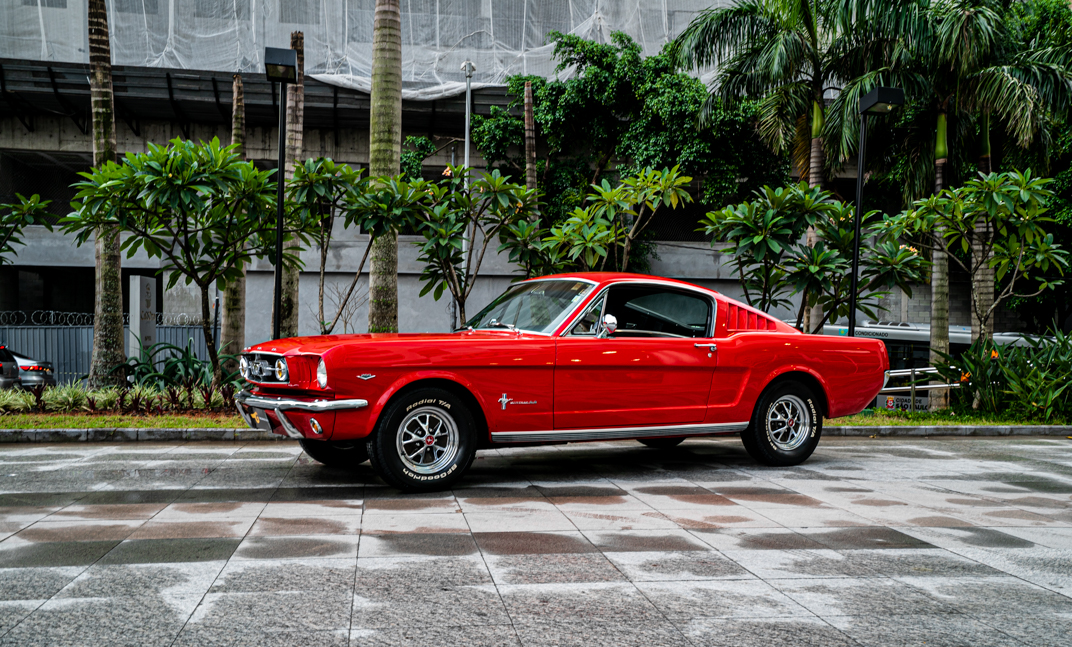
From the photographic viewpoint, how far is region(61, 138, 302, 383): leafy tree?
1011cm

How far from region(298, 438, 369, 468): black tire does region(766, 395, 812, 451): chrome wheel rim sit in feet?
12.6

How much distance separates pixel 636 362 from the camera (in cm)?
721

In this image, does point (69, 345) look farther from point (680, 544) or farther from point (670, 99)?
point (680, 544)

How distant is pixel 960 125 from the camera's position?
18.2 metres

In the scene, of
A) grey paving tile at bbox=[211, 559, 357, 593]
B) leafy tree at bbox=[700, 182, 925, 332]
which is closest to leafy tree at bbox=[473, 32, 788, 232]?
leafy tree at bbox=[700, 182, 925, 332]

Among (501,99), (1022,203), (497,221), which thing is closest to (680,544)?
(497,221)

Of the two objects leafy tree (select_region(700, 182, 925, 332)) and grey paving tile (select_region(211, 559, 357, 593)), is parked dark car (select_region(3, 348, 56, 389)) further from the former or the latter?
grey paving tile (select_region(211, 559, 357, 593))

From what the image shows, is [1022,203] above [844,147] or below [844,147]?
below

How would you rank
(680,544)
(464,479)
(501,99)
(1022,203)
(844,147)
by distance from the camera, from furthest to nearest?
(501,99) → (844,147) → (1022,203) → (464,479) → (680,544)

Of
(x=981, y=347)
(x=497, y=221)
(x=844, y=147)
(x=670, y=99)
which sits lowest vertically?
(x=981, y=347)

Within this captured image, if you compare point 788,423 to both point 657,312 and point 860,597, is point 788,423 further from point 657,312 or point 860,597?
point 860,597

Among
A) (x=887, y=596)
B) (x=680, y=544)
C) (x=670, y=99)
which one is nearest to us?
(x=887, y=596)

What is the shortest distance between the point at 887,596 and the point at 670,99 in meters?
20.8

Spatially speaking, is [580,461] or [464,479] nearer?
[464,479]
